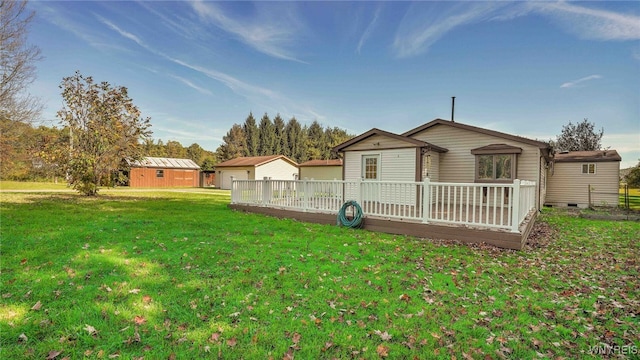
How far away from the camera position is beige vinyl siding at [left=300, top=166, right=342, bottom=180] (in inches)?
1158

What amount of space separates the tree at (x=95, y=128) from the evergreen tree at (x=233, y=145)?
32758 mm

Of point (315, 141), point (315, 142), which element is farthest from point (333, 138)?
point (315, 141)

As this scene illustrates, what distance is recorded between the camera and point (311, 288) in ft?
11.8

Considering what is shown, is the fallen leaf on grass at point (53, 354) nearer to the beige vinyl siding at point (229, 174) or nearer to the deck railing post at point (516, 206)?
the deck railing post at point (516, 206)


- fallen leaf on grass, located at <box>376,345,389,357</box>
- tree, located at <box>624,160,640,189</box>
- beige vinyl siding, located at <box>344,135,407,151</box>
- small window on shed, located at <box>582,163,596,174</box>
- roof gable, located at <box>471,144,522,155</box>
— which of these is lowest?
fallen leaf on grass, located at <box>376,345,389,357</box>

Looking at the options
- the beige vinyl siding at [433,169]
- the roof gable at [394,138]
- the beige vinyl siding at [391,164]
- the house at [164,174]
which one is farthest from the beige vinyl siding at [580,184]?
the house at [164,174]

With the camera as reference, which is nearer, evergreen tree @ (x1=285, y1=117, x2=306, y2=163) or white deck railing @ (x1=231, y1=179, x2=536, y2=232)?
white deck railing @ (x1=231, y1=179, x2=536, y2=232)

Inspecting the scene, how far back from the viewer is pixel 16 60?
38.1ft

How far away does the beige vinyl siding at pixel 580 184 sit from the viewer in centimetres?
1527

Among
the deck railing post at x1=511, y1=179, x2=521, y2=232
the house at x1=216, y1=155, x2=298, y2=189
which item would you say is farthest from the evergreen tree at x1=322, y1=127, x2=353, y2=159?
the deck railing post at x1=511, y1=179, x2=521, y2=232

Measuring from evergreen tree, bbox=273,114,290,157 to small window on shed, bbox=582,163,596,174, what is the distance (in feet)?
136

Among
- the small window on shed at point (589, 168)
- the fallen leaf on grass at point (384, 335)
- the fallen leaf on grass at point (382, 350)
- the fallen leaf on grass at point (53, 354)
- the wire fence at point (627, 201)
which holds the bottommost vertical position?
the fallen leaf on grass at point (382, 350)

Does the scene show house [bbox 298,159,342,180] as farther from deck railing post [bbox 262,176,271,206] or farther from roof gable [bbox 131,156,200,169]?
deck railing post [bbox 262,176,271,206]

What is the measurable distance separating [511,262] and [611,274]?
1295 millimetres
